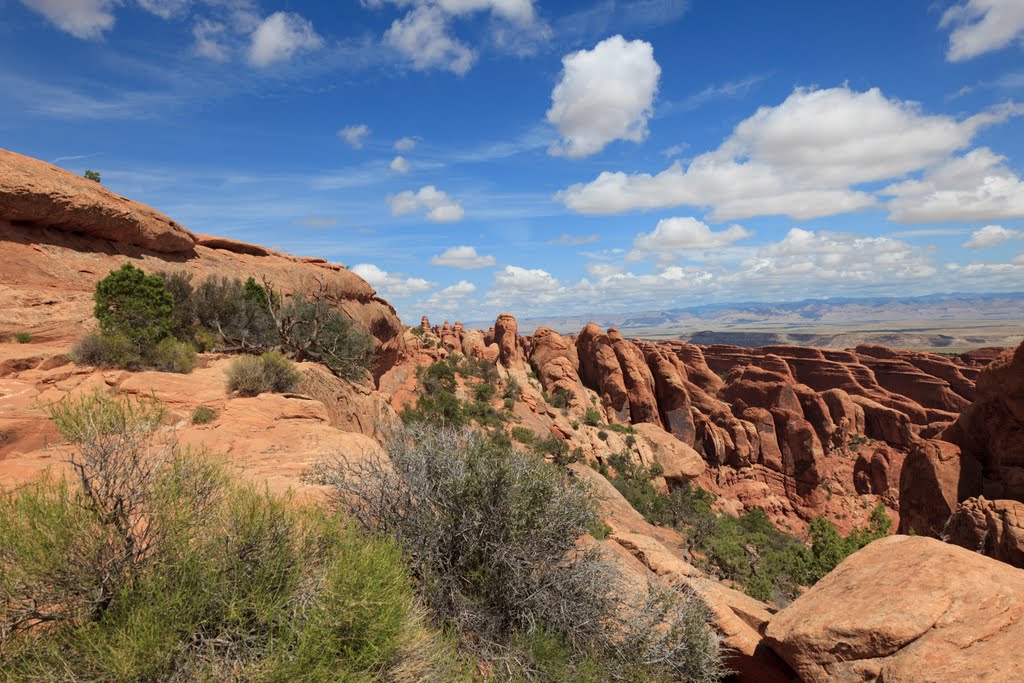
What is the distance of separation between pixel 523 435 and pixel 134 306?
2107 centimetres

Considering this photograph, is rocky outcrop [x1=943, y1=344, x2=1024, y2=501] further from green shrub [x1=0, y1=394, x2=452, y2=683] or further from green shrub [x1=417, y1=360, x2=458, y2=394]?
green shrub [x1=417, y1=360, x2=458, y2=394]

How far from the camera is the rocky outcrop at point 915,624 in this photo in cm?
577

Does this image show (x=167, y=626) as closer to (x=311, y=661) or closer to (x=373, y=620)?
(x=311, y=661)

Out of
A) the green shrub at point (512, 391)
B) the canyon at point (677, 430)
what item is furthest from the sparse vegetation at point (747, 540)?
the green shrub at point (512, 391)

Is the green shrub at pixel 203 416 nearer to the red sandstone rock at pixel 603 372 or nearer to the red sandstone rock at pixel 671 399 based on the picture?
the red sandstone rock at pixel 603 372

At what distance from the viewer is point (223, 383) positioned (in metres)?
13.9

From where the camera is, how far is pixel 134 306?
634 inches

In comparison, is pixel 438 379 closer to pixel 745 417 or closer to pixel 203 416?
pixel 203 416

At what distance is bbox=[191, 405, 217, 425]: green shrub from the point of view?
11.0 metres

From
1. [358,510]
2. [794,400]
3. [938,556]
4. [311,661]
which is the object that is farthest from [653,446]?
[311,661]

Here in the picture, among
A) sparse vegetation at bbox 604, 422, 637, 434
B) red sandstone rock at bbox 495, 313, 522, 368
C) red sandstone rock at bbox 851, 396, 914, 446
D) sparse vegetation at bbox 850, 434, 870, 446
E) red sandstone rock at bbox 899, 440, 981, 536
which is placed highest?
red sandstone rock at bbox 495, 313, 522, 368

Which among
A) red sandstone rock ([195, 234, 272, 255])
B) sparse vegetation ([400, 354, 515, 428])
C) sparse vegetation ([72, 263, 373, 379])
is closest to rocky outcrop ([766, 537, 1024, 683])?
sparse vegetation ([72, 263, 373, 379])

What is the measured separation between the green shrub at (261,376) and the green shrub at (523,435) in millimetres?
16904

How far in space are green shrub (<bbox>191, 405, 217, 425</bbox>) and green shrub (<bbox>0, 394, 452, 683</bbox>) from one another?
662cm
